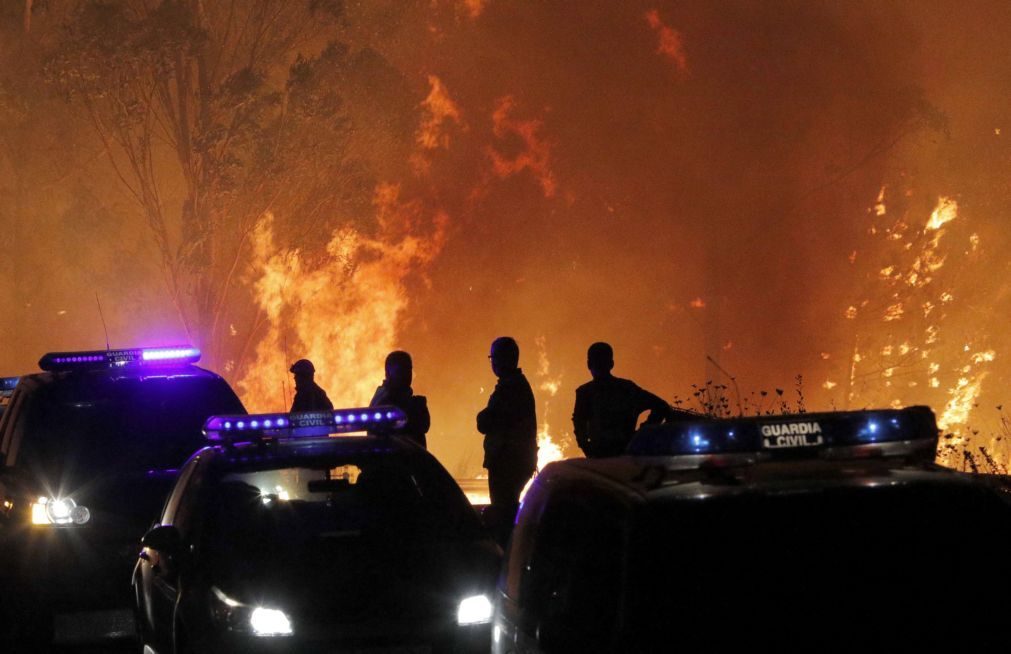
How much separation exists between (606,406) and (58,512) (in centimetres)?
333

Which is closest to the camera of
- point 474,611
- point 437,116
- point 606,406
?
point 474,611

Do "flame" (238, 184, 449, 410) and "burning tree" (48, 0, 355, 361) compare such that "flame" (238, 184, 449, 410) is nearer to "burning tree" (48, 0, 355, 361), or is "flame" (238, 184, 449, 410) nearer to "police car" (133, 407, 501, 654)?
"burning tree" (48, 0, 355, 361)

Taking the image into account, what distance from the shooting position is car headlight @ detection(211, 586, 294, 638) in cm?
657

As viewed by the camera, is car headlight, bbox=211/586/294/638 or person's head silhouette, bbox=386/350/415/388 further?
person's head silhouette, bbox=386/350/415/388

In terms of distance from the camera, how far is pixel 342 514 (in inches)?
297

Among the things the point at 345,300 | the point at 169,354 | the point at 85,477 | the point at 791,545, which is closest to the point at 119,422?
the point at 85,477

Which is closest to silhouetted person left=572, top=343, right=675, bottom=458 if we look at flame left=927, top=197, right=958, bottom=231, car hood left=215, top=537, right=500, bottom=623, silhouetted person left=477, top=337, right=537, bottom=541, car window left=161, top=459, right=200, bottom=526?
silhouetted person left=477, top=337, right=537, bottom=541

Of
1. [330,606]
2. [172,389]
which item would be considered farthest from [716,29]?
[330,606]

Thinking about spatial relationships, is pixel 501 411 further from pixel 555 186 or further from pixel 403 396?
pixel 555 186

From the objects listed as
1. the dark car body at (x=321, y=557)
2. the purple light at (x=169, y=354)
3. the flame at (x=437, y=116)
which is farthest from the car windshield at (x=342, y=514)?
the flame at (x=437, y=116)

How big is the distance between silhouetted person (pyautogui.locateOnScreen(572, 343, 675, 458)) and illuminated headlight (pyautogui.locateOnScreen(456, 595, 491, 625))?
2.77m

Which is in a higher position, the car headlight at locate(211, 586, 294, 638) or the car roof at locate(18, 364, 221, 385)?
the car roof at locate(18, 364, 221, 385)

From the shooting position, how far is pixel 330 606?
21.8 feet

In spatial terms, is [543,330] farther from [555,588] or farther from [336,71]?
[555,588]
